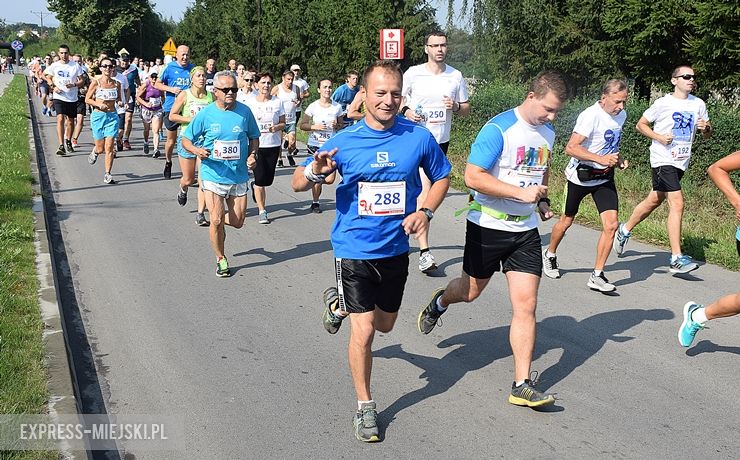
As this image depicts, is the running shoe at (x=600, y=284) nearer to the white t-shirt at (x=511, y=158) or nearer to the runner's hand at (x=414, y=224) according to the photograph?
the white t-shirt at (x=511, y=158)

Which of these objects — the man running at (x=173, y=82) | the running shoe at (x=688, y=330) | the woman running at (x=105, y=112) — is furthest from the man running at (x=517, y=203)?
the man running at (x=173, y=82)

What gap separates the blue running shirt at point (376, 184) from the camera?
477 centimetres

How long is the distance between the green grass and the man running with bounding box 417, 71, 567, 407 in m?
2.77

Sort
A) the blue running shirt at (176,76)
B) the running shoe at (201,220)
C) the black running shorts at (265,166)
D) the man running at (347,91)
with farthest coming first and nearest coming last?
the man running at (347,91) → the blue running shirt at (176,76) → the black running shorts at (265,166) → the running shoe at (201,220)

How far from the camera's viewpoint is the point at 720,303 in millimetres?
6012

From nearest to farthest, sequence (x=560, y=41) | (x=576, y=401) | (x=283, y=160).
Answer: (x=576, y=401) → (x=283, y=160) → (x=560, y=41)

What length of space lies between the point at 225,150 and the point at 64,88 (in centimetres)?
1037

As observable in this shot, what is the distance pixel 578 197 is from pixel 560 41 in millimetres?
16467

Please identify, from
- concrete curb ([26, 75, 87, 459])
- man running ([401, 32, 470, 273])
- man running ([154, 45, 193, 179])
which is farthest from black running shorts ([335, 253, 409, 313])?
man running ([154, 45, 193, 179])

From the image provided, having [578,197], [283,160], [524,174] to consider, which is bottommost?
[283,160]

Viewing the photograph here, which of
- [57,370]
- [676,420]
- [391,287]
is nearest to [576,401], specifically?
[676,420]

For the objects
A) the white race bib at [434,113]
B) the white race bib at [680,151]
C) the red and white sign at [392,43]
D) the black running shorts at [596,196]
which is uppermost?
the red and white sign at [392,43]

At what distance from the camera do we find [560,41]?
23.5 m

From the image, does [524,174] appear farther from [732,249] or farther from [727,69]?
[727,69]
